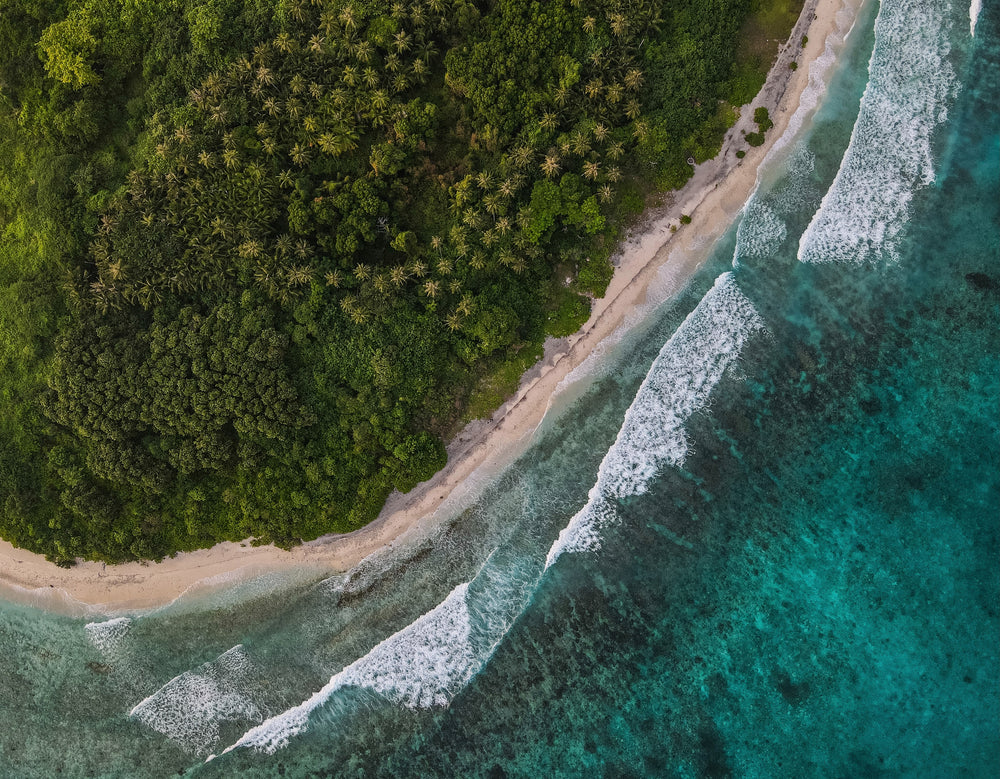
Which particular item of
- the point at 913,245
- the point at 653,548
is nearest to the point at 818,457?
the point at 653,548

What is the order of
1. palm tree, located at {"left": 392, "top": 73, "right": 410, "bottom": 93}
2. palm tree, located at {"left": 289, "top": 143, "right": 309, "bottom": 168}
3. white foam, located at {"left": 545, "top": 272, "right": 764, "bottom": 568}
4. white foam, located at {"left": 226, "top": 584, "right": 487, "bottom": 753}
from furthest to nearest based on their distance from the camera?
1. white foam, located at {"left": 545, "top": 272, "right": 764, "bottom": 568}
2. white foam, located at {"left": 226, "top": 584, "right": 487, "bottom": 753}
3. palm tree, located at {"left": 289, "top": 143, "right": 309, "bottom": 168}
4. palm tree, located at {"left": 392, "top": 73, "right": 410, "bottom": 93}

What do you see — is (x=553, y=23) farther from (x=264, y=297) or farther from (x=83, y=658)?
(x=83, y=658)

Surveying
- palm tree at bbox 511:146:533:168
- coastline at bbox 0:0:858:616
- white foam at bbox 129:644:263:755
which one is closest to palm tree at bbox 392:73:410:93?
palm tree at bbox 511:146:533:168

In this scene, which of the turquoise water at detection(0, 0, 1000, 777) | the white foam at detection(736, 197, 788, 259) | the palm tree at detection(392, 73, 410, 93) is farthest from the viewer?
the white foam at detection(736, 197, 788, 259)

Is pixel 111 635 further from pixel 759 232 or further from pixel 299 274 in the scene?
pixel 759 232

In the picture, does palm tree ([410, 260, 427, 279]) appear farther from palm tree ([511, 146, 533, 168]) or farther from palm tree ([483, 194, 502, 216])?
palm tree ([511, 146, 533, 168])

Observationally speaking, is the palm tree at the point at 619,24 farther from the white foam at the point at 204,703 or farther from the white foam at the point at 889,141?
the white foam at the point at 204,703

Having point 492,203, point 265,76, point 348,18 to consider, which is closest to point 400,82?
point 348,18
